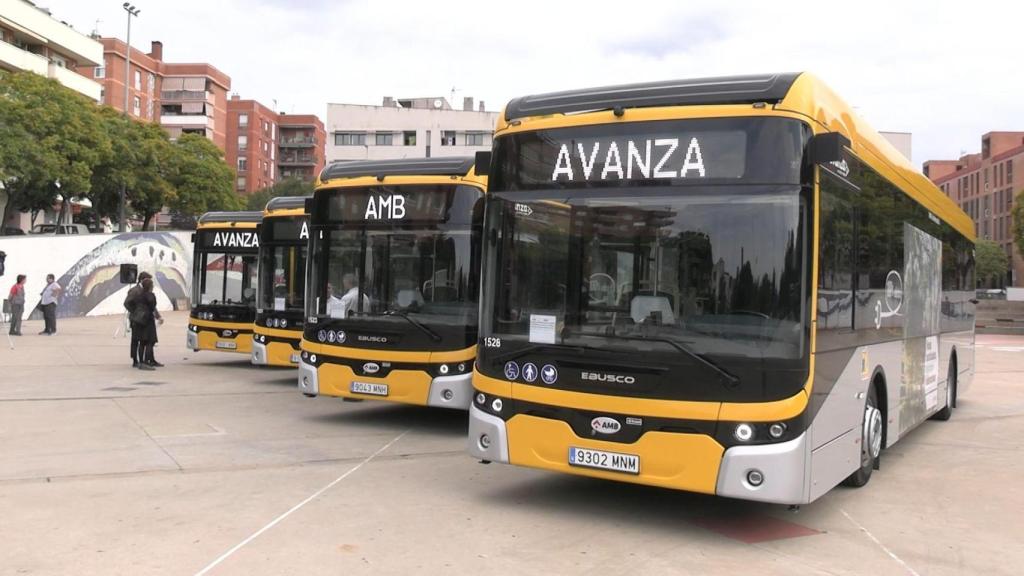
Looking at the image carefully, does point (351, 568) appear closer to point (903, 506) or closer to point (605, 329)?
point (605, 329)

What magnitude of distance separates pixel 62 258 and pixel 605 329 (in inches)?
1327

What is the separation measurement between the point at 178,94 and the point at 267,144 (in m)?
20.9

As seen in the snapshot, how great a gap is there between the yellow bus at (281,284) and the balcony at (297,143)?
358ft

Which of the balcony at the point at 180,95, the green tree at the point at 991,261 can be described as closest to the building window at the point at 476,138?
the balcony at the point at 180,95

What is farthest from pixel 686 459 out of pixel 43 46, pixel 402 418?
pixel 43 46

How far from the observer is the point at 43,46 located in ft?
181

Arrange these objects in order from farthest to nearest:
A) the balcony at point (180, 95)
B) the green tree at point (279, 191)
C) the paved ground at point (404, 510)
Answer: the balcony at point (180, 95), the green tree at point (279, 191), the paved ground at point (404, 510)

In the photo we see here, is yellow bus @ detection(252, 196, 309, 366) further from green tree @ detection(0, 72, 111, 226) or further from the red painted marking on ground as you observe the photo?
green tree @ detection(0, 72, 111, 226)

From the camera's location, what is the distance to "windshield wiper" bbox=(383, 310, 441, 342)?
9.65m

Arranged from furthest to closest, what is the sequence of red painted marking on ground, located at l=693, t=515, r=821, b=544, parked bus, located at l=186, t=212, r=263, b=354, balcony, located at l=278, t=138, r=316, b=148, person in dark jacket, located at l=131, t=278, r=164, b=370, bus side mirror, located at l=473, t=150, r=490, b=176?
balcony, located at l=278, t=138, r=316, b=148 → parked bus, located at l=186, t=212, r=263, b=354 → person in dark jacket, located at l=131, t=278, r=164, b=370 → bus side mirror, located at l=473, t=150, r=490, b=176 → red painted marking on ground, located at l=693, t=515, r=821, b=544

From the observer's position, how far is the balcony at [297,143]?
4719 inches

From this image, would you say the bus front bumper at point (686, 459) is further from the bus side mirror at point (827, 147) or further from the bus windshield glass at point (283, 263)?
the bus windshield glass at point (283, 263)

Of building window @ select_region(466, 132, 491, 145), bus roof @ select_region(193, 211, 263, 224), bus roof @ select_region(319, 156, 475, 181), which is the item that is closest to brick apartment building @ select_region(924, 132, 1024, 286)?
building window @ select_region(466, 132, 491, 145)

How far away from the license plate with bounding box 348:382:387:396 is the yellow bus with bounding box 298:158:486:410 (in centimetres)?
1
